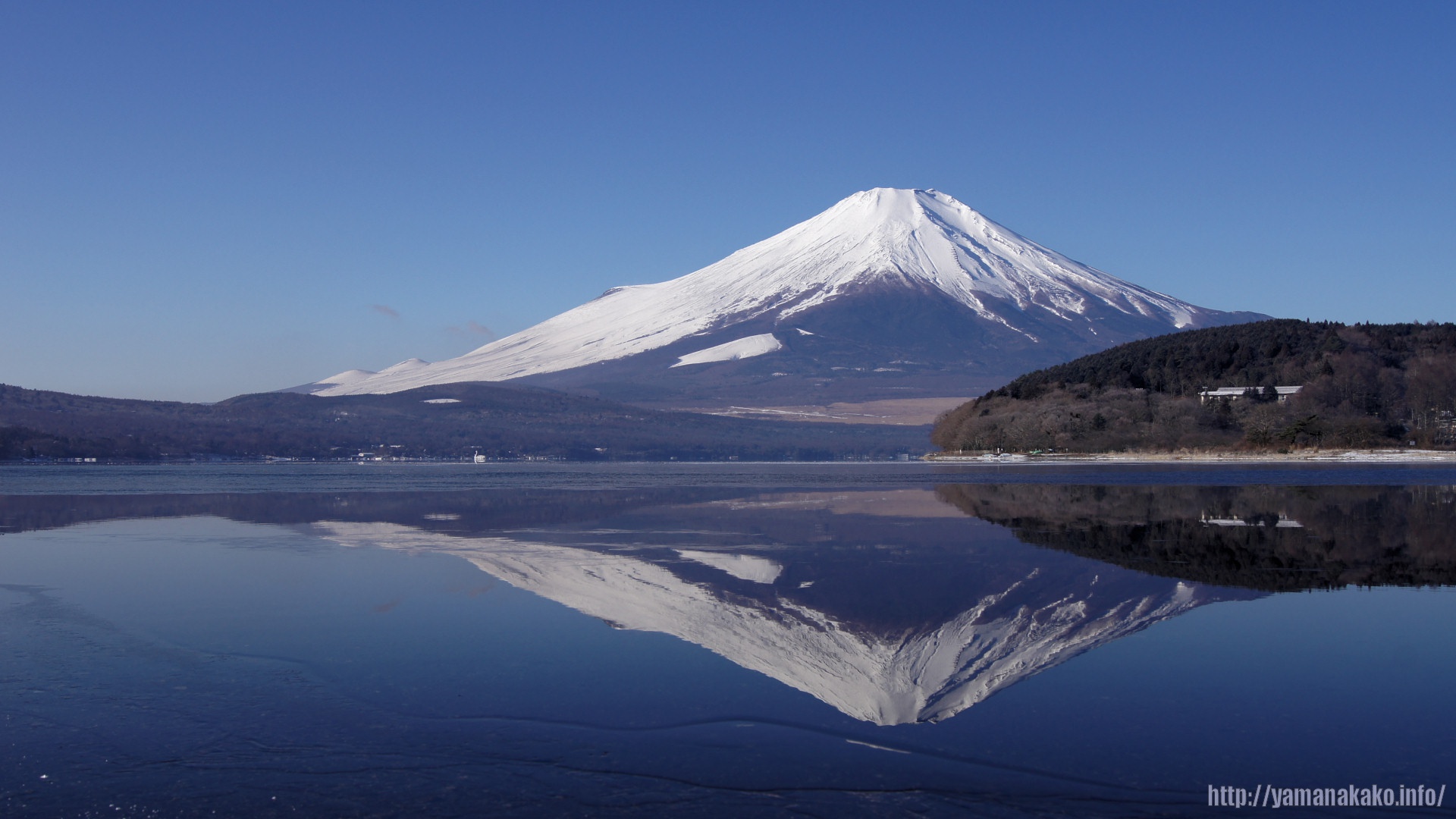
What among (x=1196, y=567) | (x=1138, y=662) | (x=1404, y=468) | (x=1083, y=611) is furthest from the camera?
(x=1404, y=468)

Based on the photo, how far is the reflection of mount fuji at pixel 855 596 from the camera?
8.12m

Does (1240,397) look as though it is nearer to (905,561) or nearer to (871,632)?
(905,561)

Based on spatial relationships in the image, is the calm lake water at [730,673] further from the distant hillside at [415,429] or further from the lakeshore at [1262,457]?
the distant hillside at [415,429]

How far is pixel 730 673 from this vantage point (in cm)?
812

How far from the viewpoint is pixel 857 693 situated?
295 inches

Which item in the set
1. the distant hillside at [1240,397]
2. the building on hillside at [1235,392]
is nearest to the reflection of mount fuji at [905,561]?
the distant hillside at [1240,397]

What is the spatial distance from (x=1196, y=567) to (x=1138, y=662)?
5276 millimetres

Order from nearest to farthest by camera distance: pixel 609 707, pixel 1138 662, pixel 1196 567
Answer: pixel 609 707 → pixel 1138 662 → pixel 1196 567

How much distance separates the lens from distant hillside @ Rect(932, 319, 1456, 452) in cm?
6300

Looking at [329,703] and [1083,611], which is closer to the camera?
[329,703]

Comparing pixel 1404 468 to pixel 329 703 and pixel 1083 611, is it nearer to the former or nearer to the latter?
pixel 1083 611

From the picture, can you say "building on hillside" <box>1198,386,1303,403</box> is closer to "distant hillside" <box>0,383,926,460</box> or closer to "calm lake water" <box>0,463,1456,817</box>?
"calm lake water" <box>0,463,1456,817</box>

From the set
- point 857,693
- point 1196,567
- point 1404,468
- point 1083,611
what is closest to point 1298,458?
point 1404,468

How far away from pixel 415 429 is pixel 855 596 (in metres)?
138
